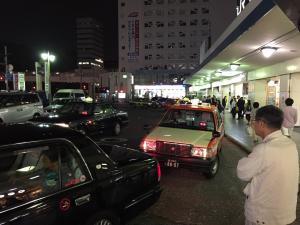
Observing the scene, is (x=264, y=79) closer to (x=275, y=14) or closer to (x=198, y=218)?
(x=275, y=14)

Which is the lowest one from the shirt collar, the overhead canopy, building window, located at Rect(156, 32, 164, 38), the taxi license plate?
the taxi license plate

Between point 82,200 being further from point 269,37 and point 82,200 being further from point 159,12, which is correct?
point 159,12

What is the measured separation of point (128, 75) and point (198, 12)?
29.3 m

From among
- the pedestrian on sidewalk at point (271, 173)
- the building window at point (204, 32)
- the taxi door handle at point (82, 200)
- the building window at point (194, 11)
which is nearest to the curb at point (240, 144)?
the pedestrian on sidewalk at point (271, 173)

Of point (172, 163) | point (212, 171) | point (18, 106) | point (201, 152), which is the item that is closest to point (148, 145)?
point (172, 163)

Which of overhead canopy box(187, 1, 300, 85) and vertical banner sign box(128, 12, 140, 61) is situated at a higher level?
vertical banner sign box(128, 12, 140, 61)

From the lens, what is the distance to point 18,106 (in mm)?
14930

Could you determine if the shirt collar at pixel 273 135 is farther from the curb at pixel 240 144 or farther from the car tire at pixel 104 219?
the curb at pixel 240 144

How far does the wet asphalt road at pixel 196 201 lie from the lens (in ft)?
16.5

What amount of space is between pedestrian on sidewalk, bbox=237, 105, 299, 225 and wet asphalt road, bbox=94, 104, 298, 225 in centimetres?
193

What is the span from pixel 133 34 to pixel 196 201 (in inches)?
3380

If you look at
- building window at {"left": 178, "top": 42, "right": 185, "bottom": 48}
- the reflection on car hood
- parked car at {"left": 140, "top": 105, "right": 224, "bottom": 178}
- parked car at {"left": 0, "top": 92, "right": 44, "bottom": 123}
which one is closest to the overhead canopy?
parked car at {"left": 140, "top": 105, "right": 224, "bottom": 178}

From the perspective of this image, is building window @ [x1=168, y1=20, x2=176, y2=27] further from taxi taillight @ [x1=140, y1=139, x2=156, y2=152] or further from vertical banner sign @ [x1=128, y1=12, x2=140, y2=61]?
taxi taillight @ [x1=140, y1=139, x2=156, y2=152]

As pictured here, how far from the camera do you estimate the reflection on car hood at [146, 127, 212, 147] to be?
7.01 m
